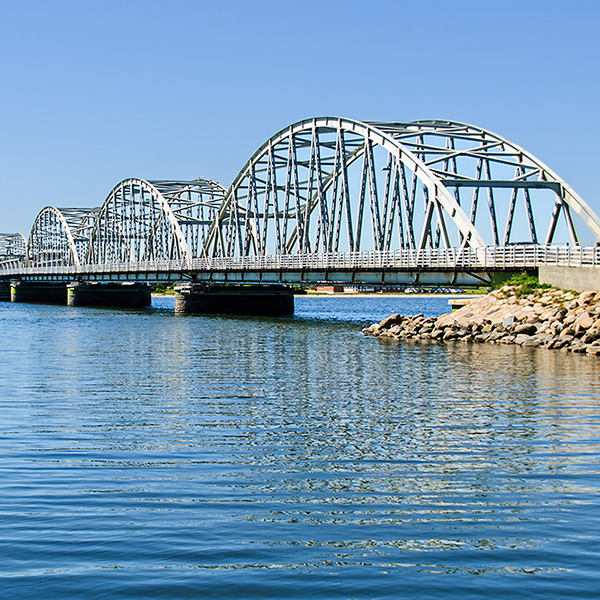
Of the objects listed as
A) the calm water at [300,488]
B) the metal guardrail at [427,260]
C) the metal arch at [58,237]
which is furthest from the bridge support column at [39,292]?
the calm water at [300,488]

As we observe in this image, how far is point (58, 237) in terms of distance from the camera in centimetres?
16950

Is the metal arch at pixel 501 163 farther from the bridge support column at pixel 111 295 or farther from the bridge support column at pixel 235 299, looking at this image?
the bridge support column at pixel 111 295

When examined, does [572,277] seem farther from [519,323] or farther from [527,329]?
[527,329]

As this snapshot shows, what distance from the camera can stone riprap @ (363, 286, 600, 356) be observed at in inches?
1481

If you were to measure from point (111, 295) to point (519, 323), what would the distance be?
8659cm

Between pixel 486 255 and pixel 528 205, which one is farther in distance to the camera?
pixel 528 205

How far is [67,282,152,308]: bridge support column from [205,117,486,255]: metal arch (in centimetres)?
2088

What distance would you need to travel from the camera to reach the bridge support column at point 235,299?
87.3 meters

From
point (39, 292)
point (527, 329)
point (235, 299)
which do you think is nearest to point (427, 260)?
point (527, 329)

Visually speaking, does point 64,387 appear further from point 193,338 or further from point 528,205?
point 528,205

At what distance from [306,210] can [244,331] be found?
105ft

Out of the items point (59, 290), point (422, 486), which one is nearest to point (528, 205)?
point (422, 486)

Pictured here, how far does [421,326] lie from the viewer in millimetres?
49562

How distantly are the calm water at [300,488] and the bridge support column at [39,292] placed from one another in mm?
119585
